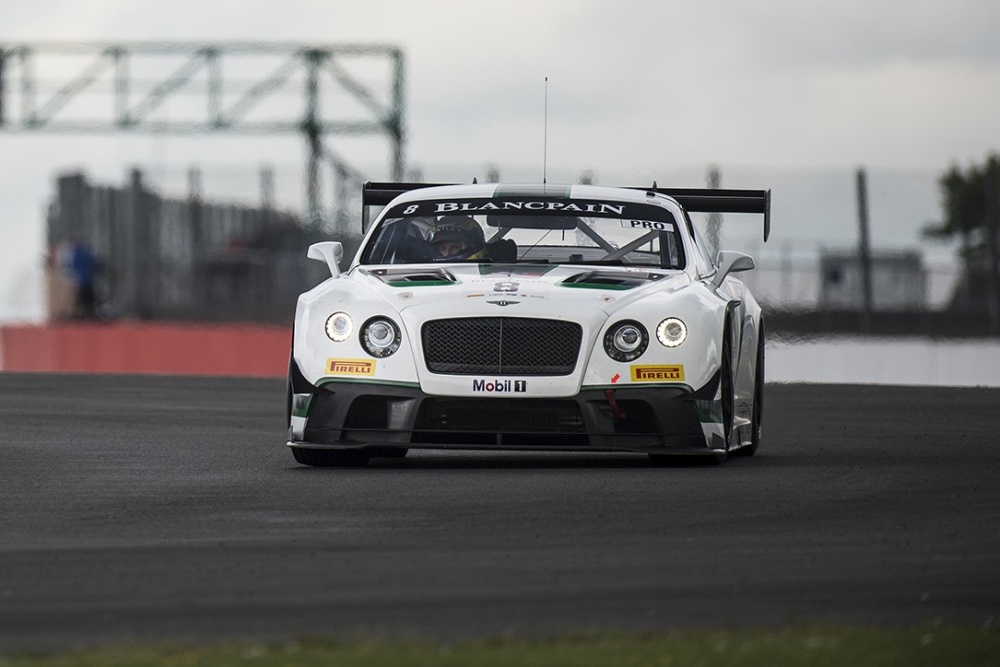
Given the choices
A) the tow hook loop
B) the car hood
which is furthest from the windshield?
the tow hook loop

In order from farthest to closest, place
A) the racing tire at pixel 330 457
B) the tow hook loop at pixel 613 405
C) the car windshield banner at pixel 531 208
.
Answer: the car windshield banner at pixel 531 208
the racing tire at pixel 330 457
the tow hook loop at pixel 613 405

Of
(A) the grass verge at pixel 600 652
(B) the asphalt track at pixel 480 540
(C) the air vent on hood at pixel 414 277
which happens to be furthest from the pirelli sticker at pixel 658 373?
(A) the grass verge at pixel 600 652

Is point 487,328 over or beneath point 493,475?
over

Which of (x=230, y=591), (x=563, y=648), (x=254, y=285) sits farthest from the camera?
(x=254, y=285)

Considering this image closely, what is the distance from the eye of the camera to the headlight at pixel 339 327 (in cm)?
1049

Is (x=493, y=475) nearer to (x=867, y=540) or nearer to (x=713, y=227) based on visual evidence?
(x=867, y=540)

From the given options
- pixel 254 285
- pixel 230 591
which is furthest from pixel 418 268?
pixel 254 285

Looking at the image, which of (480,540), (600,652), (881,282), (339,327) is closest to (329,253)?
(339,327)

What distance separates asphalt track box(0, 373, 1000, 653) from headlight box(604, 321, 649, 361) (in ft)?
1.75

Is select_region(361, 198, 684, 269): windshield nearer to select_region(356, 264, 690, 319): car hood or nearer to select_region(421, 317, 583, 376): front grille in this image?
select_region(356, 264, 690, 319): car hood

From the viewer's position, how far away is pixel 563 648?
5.30m

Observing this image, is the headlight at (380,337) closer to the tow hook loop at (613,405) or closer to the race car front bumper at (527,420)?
the race car front bumper at (527,420)

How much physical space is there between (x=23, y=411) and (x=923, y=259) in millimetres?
10589

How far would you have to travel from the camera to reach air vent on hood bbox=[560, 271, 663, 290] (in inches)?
420
